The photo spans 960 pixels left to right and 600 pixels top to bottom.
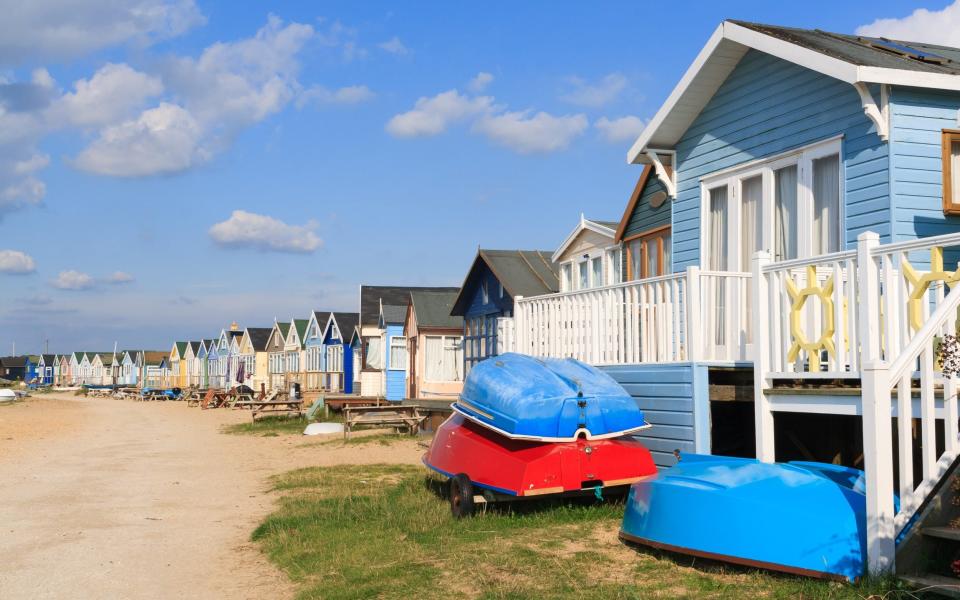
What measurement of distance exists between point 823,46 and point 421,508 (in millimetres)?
7435

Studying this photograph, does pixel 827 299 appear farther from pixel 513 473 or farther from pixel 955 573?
pixel 513 473

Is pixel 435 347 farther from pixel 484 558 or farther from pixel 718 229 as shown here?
pixel 484 558

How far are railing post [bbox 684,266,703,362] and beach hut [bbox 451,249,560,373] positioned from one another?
→ 14812 millimetres

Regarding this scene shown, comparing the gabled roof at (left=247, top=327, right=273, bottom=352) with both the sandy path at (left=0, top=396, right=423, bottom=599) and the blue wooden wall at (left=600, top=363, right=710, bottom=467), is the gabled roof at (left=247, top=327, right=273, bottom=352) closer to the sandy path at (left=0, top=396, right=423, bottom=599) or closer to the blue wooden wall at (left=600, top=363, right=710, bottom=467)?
the sandy path at (left=0, top=396, right=423, bottom=599)

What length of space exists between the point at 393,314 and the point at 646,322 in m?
30.1

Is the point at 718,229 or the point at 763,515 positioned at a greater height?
the point at 718,229

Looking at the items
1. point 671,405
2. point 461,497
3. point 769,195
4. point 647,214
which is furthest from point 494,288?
point 461,497

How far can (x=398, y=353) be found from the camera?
1581 inches

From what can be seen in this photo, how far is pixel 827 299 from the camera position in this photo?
8.10 metres

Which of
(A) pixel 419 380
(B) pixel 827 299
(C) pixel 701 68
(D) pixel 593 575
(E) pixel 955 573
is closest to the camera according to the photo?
(E) pixel 955 573

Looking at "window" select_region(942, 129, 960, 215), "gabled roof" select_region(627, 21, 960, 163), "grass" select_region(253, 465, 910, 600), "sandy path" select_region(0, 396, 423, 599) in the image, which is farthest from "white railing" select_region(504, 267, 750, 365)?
"sandy path" select_region(0, 396, 423, 599)

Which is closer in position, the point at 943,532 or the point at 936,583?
the point at 936,583

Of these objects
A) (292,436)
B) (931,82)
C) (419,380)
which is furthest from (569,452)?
(419,380)

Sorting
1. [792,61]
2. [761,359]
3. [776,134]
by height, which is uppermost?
[792,61]
